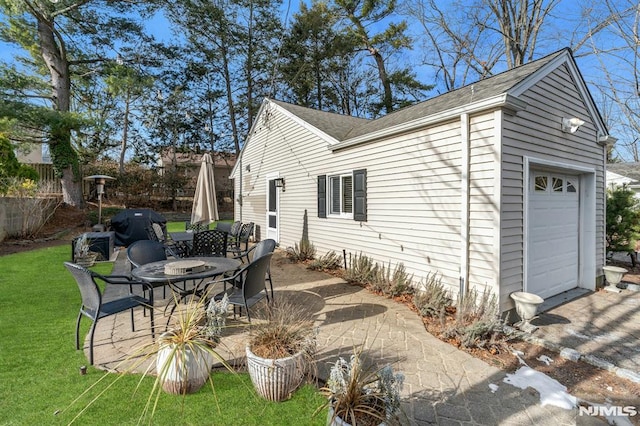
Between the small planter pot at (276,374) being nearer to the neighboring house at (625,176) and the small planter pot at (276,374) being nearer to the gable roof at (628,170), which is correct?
the neighboring house at (625,176)

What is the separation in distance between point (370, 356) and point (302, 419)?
47.3 inches

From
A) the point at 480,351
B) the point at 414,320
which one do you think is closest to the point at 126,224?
the point at 414,320

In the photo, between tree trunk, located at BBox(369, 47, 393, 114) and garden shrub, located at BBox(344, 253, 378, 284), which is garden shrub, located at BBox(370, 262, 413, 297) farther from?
tree trunk, located at BBox(369, 47, 393, 114)

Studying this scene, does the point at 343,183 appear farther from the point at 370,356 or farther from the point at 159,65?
the point at 159,65

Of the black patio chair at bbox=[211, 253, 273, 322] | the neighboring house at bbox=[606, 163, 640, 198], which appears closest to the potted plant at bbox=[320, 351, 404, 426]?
the black patio chair at bbox=[211, 253, 273, 322]

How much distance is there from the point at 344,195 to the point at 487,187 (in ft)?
12.5

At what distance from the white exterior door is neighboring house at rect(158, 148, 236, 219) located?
10.7 m

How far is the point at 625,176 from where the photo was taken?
1547cm

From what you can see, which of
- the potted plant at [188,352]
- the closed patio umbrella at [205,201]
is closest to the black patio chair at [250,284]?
the potted plant at [188,352]

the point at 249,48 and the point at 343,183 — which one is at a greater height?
the point at 249,48

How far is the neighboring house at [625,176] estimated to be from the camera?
14.1 metres

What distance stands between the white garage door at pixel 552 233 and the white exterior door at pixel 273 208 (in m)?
7.57

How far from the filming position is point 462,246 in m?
4.66

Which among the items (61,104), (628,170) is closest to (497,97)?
(61,104)
